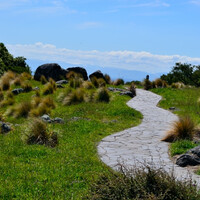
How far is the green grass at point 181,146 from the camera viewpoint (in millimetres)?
9336

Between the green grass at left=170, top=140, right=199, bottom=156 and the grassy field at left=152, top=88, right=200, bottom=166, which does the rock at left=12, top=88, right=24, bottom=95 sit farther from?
the green grass at left=170, top=140, right=199, bottom=156

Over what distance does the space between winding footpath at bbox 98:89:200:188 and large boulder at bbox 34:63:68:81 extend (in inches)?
680

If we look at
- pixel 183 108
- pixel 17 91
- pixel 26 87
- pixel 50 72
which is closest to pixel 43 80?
pixel 50 72

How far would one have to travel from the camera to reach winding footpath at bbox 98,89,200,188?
312 inches

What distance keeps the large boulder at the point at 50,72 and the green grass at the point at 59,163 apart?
56.0ft

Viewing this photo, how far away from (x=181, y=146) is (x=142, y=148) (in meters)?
1.18

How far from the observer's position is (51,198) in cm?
580

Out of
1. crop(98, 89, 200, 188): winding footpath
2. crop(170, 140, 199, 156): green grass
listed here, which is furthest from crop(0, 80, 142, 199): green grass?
crop(170, 140, 199, 156): green grass

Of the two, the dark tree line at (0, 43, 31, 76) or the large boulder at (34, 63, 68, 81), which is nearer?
the large boulder at (34, 63, 68, 81)

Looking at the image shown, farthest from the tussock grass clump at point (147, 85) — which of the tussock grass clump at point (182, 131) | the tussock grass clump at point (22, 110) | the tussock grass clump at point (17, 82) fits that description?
the tussock grass clump at point (182, 131)

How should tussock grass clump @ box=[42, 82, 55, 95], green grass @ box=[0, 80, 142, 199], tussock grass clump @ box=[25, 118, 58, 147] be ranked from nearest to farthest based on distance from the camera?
green grass @ box=[0, 80, 142, 199]
tussock grass clump @ box=[25, 118, 58, 147]
tussock grass clump @ box=[42, 82, 55, 95]

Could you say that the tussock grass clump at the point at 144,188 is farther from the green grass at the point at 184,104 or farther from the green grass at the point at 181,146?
the green grass at the point at 184,104

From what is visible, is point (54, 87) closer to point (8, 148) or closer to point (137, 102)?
point (137, 102)

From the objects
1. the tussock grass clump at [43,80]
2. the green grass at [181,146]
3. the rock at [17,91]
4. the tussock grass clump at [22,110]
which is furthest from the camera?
the tussock grass clump at [43,80]
